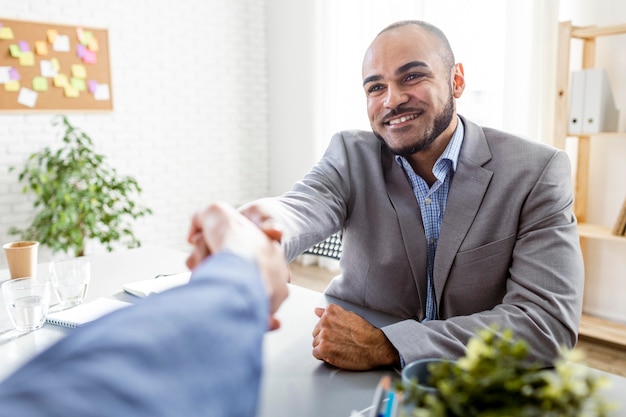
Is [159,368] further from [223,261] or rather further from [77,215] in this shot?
[77,215]

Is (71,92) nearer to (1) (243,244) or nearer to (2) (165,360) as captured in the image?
(1) (243,244)

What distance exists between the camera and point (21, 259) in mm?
1700

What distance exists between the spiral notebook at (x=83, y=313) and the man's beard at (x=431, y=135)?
873 mm

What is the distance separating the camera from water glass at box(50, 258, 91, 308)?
1.51m

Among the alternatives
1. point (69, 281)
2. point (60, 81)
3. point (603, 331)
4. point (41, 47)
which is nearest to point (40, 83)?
point (60, 81)

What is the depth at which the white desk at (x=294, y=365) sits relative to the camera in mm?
966

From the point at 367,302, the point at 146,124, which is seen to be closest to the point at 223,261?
the point at 367,302

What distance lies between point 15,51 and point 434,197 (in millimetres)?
3413

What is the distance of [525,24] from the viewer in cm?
326

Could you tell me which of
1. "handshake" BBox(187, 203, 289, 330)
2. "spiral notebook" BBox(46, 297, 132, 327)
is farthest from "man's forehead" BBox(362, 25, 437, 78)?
"spiral notebook" BBox(46, 297, 132, 327)

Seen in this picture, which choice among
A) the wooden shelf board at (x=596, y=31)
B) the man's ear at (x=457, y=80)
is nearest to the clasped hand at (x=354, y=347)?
the man's ear at (x=457, y=80)

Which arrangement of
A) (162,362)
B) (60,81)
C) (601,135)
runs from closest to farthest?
1. (162,362)
2. (601,135)
3. (60,81)

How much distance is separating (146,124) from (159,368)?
4.39m

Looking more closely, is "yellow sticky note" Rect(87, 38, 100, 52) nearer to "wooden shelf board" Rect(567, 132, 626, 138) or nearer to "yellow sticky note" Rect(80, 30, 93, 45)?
"yellow sticky note" Rect(80, 30, 93, 45)
